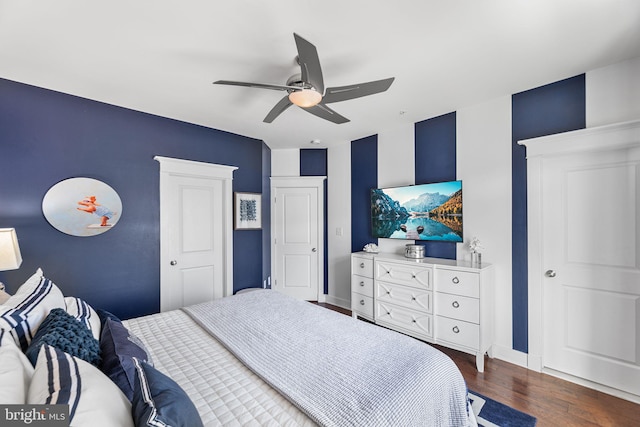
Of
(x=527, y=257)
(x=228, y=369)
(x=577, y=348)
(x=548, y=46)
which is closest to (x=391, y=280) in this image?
(x=527, y=257)

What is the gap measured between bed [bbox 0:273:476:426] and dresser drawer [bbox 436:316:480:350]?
117 centimetres

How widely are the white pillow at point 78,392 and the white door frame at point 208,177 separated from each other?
7.81 feet

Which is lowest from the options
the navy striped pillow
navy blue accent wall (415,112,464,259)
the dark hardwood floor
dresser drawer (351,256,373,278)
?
the dark hardwood floor

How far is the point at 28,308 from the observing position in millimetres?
1111

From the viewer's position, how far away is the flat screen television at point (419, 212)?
2.84 m

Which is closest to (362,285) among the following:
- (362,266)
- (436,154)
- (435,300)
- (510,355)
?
(362,266)

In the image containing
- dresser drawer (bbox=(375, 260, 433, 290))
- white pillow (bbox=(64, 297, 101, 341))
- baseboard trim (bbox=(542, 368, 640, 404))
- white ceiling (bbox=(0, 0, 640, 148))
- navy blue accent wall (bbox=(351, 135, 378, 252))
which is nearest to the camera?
white pillow (bbox=(64, 297, 101, 341))

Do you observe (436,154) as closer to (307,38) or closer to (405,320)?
(405,320)

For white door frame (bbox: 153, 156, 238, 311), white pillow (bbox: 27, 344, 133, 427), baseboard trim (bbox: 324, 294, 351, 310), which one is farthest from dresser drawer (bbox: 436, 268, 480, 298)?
white door frame (bbox: 153, 156, 238, 311)

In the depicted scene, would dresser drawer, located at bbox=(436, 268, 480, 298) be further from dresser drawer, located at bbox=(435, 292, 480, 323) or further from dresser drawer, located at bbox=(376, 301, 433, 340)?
dresser drawer, located at bbox=(376, 301, 433, 340)

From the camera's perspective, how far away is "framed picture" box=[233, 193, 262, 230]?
3.61m

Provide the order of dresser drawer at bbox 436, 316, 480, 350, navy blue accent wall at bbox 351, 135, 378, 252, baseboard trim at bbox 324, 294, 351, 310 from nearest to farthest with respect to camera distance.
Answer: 1. dresser drawer at bbox 436, 316, 480, 350
2. navy blue accent wall at bbox 351, 135, 378, 252
3. baseboard trim at bbox 324, 294, 351, 310

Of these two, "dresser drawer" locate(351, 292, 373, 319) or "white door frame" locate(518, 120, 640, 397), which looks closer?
"white door frame" locate(518, 120, 640, 397)

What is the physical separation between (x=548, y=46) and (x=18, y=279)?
448 centimetres
